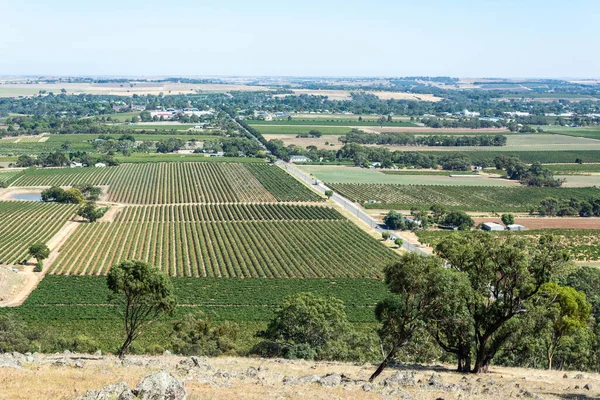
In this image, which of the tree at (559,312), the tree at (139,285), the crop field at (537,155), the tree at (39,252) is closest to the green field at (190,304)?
the tree at (39,252)

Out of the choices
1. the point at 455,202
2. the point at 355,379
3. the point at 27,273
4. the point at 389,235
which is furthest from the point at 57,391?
the point at 455,202

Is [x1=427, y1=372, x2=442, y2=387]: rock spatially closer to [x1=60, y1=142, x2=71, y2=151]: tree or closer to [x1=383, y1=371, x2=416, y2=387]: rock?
[x1=383, y1=371, x2=416, y2=387]: rock

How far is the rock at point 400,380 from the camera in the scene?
23812 mm

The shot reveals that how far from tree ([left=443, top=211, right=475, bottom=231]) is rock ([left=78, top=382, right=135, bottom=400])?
72.4 m

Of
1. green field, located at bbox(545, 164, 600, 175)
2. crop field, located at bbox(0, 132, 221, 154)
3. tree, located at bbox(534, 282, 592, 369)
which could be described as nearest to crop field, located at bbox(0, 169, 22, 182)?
crop field, located at bbox(0, 132, 221, 154)

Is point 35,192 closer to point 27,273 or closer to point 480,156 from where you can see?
point 27,273

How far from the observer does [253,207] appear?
9400 cm

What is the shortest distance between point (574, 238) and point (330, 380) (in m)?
67.8

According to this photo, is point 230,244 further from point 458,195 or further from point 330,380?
point 458,195

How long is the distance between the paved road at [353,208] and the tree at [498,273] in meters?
42.7

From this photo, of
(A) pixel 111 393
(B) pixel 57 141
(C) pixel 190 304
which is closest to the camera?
(A) pixel 111 393

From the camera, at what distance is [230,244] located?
72938 mm

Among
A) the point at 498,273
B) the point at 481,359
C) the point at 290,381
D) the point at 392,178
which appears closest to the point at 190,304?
the point at 481,359

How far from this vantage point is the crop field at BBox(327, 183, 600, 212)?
99994 mm
